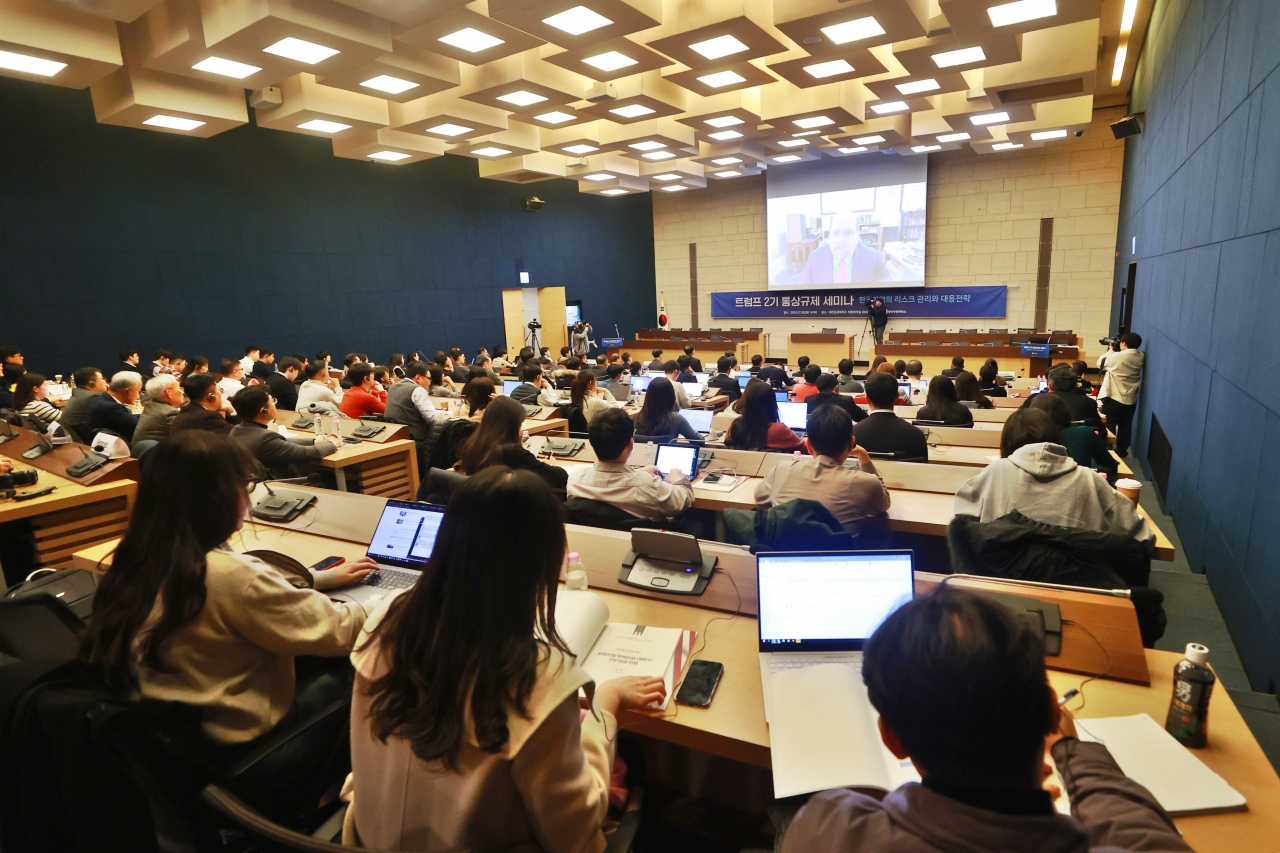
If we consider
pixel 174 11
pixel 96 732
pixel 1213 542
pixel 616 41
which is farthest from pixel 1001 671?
pixel 174 11

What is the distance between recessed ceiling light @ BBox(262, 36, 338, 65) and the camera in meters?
5.17

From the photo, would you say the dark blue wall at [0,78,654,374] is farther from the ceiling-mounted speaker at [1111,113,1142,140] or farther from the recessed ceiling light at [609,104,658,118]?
the ceiling-mounted speaker at [1111,113,1142,140]

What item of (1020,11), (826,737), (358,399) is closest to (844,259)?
(1020,11)

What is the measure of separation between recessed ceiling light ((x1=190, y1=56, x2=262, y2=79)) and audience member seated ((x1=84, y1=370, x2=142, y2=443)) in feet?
8.75

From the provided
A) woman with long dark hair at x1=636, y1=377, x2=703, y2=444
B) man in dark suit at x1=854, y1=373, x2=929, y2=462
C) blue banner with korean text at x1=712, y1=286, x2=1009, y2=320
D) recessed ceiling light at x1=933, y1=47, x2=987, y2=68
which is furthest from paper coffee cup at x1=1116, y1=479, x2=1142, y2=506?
blue banner with korean text at x1=712, y1=286, x2=1009, y2=320

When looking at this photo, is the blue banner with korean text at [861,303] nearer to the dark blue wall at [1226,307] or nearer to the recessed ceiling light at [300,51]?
the dark blue wall at [1226,307]

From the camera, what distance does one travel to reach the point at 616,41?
18.4 ft

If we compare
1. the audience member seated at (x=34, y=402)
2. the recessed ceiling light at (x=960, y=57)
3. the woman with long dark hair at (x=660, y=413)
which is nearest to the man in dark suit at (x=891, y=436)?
the woman with long dark hair at (x=660, y=413)

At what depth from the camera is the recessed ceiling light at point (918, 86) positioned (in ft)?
24.0

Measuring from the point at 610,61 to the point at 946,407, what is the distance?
4.20 metres

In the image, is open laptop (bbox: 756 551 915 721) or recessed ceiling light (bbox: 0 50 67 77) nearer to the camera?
open laptop (bbox: 756 551 915 721)

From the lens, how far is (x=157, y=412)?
472cm

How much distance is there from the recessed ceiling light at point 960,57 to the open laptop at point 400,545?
627cm

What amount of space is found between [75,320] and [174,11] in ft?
15.6
